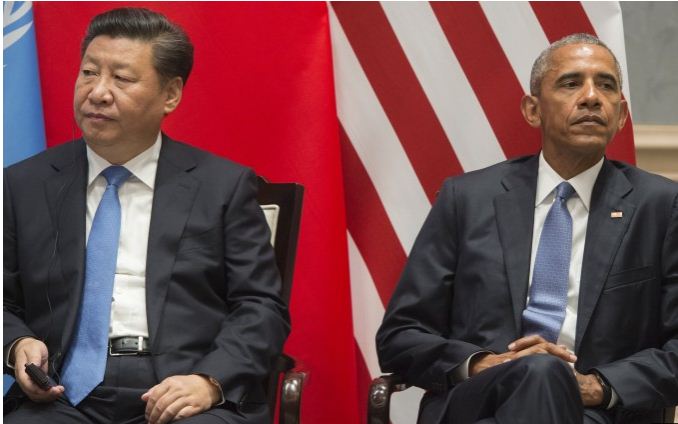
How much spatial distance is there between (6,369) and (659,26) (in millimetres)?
2833

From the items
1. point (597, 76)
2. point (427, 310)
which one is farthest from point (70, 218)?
point (597, 76)

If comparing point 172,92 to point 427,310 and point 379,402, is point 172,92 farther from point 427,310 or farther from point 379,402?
point 379,402

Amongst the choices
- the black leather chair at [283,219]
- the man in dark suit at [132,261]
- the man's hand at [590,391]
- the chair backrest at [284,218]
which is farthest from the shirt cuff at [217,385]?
the man's hand at [590,391]

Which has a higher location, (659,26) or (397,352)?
(659,26)

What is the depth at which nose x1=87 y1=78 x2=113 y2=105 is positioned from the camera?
10.8 ft

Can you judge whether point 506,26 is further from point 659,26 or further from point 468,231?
point 468,231

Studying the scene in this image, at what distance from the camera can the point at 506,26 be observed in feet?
13.8

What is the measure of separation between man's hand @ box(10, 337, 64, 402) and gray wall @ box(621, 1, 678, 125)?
2.57m

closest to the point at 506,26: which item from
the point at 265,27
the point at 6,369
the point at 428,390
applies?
the point at 265,27

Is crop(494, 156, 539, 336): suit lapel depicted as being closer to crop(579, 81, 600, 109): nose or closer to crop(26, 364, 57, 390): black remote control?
crop(579, 81, 600, 109): nose

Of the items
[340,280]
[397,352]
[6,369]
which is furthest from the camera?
[340,280]

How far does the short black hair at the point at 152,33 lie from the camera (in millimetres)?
3350

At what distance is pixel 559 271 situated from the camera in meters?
3.36

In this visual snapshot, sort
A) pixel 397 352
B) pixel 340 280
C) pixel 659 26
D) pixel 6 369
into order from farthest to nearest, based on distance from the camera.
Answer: pixel 659 26, pixel 340 280, pixel 397 352, pixel 6 369
